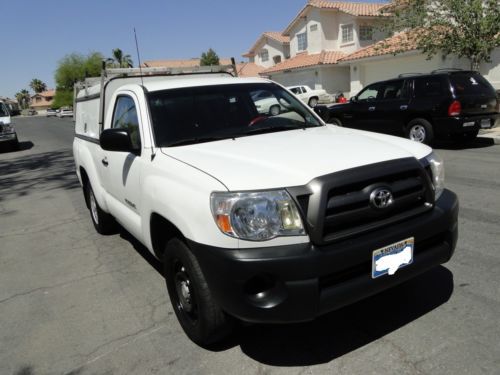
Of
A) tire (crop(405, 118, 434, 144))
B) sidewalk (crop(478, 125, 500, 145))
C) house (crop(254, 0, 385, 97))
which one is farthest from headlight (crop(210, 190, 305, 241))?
house (crop(254, 0, 385, 97))

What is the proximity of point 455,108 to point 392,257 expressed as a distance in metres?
8.44

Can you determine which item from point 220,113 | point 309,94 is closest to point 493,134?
point 220,113

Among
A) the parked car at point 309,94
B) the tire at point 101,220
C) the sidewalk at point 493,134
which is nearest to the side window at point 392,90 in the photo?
the sidewalk at point 493,134

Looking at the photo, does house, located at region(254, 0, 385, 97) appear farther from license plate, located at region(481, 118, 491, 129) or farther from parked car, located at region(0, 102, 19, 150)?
license plate, located at region(481, 118, 491, 129)

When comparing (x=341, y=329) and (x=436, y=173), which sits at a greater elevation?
(x=436, y=173)

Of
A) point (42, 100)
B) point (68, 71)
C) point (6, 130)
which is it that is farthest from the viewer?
point (42, 100)

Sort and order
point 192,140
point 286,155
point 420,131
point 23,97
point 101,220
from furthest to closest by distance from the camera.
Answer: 1. point 23,97
2. point 420,131
3. point 101,220
4. point 192,140
5. point 286,155

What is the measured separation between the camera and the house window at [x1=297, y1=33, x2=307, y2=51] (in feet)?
123

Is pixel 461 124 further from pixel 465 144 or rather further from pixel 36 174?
pixel 36 174

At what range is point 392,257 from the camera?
272 centimetres

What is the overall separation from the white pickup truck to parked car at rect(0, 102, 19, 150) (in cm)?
1642

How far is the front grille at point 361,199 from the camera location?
98.1 inches

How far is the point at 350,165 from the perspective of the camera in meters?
2.68

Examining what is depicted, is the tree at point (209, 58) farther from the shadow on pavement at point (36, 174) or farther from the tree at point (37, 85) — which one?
the tree at point (37, 85)
